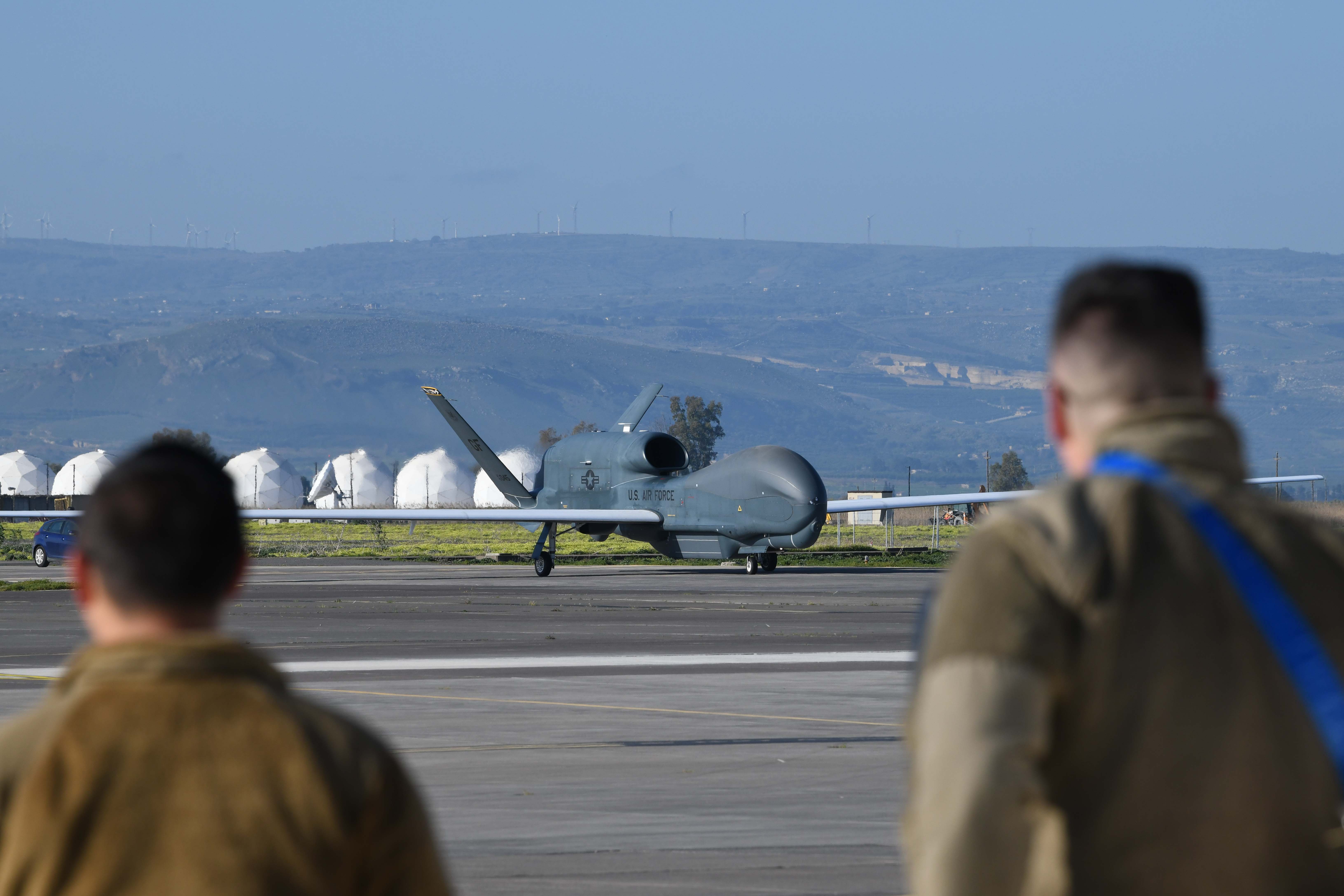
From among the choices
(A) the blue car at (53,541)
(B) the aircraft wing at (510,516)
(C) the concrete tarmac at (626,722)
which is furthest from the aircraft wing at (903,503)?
(A) the blue car at (53,541)

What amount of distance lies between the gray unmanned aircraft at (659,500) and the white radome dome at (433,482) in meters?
118

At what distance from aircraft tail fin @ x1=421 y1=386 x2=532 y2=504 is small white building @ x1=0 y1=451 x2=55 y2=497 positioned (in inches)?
4825

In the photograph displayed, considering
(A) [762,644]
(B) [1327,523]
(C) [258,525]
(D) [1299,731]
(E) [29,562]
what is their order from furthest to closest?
1. (C) [258,525]
2. (E) [29,562]
3. (A) [762,644]
4. (B) [1327,523]
5. (D) [1299,731]

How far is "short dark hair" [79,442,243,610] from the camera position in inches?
108

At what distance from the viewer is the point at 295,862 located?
260 cm

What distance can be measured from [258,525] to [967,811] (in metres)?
121

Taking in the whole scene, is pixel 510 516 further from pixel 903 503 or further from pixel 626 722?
pixel 626 722

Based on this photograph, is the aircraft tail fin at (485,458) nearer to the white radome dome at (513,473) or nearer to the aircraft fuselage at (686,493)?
the aircraft fuselage at (686,493)

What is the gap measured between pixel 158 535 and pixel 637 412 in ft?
145

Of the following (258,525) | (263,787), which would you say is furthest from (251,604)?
(258,525)

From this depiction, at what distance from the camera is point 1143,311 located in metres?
2.98

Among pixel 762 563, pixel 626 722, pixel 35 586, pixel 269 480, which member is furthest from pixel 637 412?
pixel 269 480

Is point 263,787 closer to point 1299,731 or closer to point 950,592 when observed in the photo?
point 950,592

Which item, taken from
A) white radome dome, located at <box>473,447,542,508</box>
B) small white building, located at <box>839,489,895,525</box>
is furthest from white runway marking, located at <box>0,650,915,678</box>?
white radome dome, located at <box>473,447,542,508</box>
